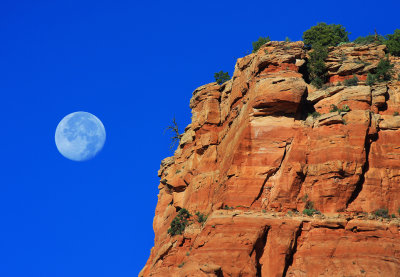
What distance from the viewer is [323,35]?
81.2 meters

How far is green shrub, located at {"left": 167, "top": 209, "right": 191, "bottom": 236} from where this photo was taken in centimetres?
6141

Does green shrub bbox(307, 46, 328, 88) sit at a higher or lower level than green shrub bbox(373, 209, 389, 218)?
higher

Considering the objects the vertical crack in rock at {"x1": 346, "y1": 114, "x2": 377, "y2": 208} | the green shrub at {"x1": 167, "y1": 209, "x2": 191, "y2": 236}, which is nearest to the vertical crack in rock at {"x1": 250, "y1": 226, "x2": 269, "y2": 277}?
the vertical crack in rock at {"x1": 346, "y1": 114, "x2": 377, "y2": 208}

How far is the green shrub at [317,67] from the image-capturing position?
6594 centimetres

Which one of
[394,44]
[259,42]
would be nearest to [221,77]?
[259,42]

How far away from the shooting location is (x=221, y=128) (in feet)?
221

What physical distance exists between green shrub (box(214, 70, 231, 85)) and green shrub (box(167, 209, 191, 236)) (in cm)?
2051

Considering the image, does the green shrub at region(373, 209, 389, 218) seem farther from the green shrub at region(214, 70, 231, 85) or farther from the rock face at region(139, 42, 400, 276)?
the green shrub at region(214, 70, 231, 85)

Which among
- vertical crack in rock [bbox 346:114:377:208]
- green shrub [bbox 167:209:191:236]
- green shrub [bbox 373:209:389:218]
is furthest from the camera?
green shrub [bbox 167:209:191:236]

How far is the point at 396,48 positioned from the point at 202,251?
3456 cm

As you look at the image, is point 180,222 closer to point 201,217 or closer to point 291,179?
point 201,217

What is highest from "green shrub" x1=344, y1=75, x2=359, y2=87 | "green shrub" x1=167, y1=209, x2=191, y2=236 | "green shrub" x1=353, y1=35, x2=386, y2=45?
"green shrub" x1=353, y1=35, x2=386, y2=45

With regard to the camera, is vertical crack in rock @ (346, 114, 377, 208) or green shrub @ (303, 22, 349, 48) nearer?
vertical crack in rock @ (346, 114, 377, 208)

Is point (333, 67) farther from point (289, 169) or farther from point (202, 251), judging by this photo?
point (202, 251)
